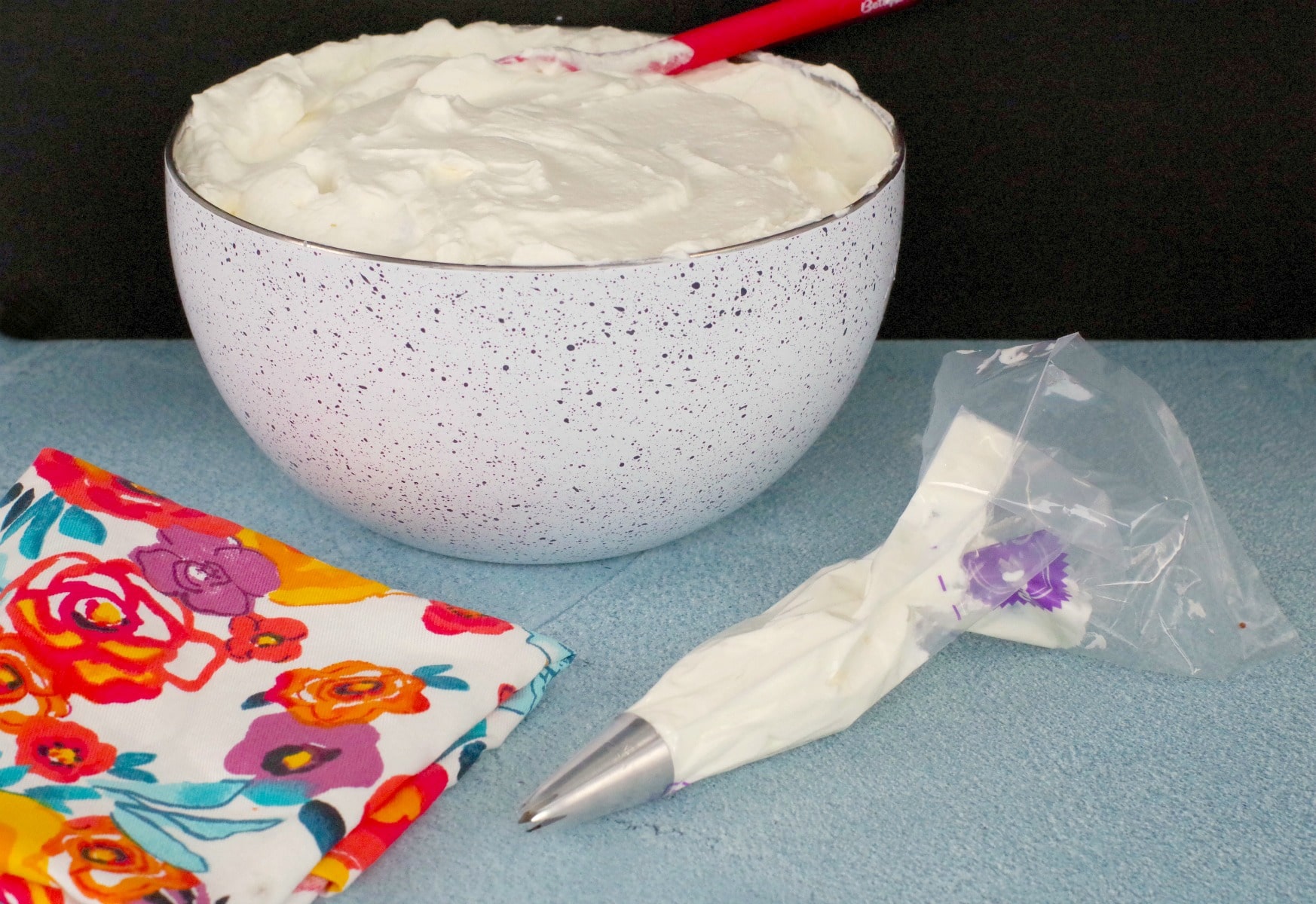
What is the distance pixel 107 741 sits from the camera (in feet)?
2.33

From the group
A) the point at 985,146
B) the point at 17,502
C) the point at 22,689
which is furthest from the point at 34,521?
the point at 985,146

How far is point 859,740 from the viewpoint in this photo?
0.78 metres

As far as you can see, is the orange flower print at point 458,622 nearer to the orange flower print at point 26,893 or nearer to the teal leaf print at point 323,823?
the teal leaf print at point 323,823

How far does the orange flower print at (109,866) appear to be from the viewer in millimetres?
604

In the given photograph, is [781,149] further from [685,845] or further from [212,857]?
[212,857]

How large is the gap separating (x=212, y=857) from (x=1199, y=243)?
1045mm

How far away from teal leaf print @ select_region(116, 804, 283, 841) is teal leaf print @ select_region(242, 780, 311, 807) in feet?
0.04

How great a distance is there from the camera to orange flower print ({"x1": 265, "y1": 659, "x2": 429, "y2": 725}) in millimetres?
740

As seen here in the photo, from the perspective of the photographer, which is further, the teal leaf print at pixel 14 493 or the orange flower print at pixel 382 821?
the teal leaf print at pixel 14 493

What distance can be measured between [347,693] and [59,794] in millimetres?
162

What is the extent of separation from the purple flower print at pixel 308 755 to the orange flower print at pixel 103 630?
0.07 meters

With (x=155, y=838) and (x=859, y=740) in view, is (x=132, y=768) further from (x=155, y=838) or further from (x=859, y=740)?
(x=859, y=740)

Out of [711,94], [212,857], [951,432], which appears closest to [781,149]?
[711,94]

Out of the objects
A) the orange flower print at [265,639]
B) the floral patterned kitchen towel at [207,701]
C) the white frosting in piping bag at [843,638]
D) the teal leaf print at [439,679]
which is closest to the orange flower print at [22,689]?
→ the floral patterned kitchen towel at [207,701]
